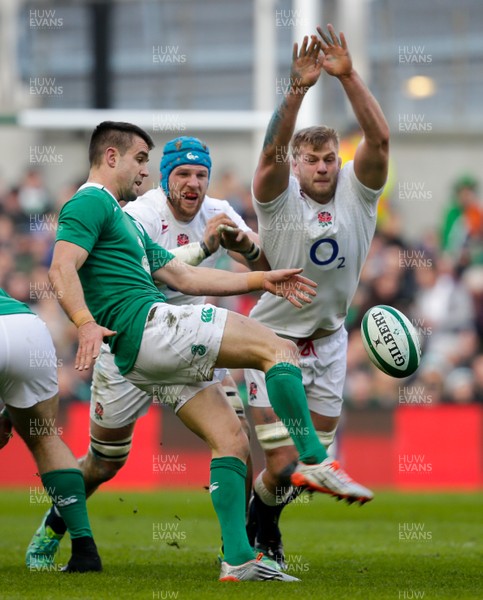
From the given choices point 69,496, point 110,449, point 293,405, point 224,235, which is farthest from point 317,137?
point 69,496

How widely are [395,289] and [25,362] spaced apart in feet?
34.7

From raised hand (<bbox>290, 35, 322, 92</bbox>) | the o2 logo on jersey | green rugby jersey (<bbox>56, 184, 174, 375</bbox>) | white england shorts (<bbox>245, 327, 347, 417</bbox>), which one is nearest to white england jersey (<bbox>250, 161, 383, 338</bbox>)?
the o2 logo on jersey

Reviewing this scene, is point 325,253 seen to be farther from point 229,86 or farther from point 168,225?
point 229,86

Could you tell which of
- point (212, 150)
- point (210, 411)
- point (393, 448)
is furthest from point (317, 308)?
point (212, 150)

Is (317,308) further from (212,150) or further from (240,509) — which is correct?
(212,150)

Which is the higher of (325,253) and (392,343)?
(325,253)

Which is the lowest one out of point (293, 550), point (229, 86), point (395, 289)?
point (293, 550)

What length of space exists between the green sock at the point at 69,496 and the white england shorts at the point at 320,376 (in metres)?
1.52

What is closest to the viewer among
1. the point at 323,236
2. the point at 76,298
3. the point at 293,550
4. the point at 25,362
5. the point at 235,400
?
the point at 76,298

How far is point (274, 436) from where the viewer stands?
25.8 ft

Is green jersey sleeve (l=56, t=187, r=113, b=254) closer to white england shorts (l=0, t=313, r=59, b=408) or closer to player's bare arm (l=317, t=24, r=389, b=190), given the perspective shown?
white england shorts (l=0, t=313, r=59, b=408)

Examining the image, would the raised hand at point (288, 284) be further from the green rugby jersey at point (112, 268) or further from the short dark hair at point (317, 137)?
the short dark hair at point (317, 137)

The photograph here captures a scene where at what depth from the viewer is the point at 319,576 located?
715 centimetres

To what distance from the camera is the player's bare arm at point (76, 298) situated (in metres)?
6.14
